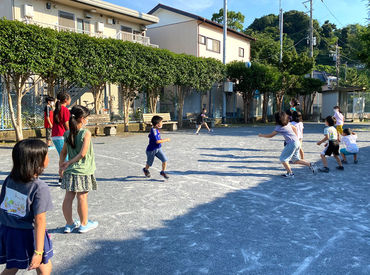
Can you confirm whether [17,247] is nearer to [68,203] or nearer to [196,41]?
[68,203]

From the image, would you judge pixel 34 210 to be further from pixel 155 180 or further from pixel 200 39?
pixel 200 39

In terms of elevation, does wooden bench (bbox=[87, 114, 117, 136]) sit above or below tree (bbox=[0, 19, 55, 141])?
below

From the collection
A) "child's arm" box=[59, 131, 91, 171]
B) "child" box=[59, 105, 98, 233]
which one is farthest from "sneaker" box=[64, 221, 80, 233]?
"child's arm" box=[59, 131, 91, 171]

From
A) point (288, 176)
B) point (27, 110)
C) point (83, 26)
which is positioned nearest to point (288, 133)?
point (288, 176)

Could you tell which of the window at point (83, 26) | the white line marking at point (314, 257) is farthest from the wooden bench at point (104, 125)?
the white line marking at point (314, 257)

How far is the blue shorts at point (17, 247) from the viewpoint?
7.39 feet

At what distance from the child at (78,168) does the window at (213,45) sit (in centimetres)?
2610

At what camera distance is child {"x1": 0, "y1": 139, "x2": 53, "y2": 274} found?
7.38 ft

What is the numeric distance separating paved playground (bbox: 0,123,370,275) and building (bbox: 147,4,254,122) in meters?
18.2

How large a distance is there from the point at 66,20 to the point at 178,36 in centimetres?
1050

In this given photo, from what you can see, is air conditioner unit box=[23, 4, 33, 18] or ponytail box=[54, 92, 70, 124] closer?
ponytail box=[54, 92, 70, 124]

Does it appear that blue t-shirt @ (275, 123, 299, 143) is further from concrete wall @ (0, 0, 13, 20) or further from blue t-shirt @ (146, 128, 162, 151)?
concrete wall @ (0, 0, 13, 20)

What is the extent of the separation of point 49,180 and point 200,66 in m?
16.3

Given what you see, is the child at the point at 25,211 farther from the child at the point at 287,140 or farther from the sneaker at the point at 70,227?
the child at the point at 287,140
